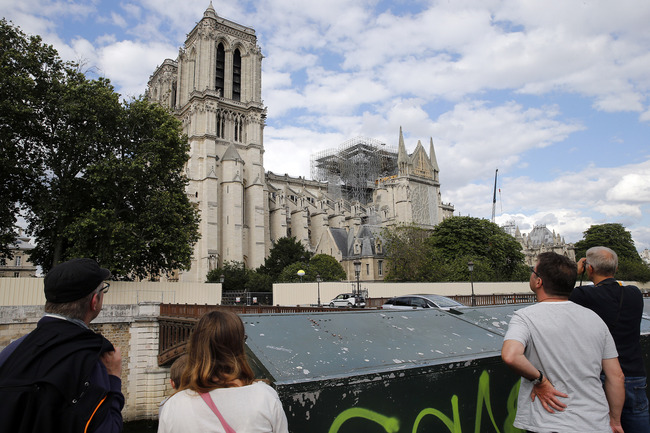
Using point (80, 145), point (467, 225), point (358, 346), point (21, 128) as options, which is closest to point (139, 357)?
point (80, 145)

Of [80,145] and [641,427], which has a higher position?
[80,145]

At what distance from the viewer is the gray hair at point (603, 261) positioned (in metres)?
3.62

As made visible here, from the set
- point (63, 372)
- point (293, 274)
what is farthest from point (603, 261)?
point (293, 274)

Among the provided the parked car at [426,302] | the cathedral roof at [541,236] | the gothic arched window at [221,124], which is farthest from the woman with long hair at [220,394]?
the cathedral roof at [541,236]

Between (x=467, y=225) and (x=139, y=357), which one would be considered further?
(x=467, y=225)

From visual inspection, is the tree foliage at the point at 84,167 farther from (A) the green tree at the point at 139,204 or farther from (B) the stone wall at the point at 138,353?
(B) the stone wall at the point at 138,353

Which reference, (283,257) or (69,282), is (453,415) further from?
(283,257)

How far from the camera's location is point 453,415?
3734 mm

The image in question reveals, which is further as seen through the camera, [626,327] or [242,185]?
[242,185]

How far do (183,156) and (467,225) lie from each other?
35.5 meters

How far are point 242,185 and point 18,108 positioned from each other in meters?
35.8

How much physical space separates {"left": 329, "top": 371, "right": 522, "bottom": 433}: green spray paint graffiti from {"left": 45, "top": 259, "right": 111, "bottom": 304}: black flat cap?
1.84 m

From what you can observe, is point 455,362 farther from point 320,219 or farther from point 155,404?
point 320,219

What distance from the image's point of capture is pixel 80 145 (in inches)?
914
